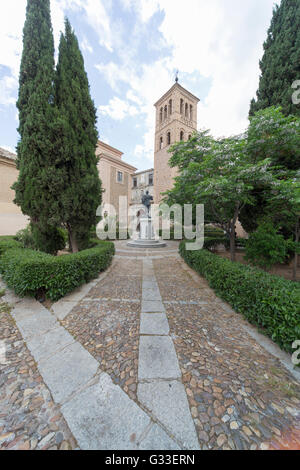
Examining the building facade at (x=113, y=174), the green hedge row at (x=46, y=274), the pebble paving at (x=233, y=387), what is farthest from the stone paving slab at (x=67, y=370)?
the building facade at (x=113, y=174)

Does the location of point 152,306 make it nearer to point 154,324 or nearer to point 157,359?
point 154,324

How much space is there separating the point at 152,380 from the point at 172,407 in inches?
11.4

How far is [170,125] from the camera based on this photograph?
1838 cm

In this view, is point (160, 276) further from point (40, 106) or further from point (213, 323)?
point (40, 106)

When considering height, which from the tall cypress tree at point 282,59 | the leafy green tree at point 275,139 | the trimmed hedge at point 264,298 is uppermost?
the tall cypress tree at point 282,59

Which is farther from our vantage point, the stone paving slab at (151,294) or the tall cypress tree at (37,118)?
the tall cypress tree at (37,118)

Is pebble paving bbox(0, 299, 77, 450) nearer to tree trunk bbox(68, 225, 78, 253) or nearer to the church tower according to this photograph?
tree trunk bbox(68, 225, 78, 253)

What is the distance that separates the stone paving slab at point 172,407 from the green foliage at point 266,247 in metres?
3.61

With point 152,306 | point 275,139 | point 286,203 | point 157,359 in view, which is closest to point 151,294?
point 152,306

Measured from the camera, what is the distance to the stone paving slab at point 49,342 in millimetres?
1849

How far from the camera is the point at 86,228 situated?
18.4 feet

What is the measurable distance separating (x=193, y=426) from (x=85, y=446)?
2.58 ft

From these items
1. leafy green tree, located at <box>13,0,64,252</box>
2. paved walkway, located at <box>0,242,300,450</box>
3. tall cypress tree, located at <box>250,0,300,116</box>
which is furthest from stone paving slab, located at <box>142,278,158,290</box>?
tall cypress tree, located at <box>250,0,300,116</box>

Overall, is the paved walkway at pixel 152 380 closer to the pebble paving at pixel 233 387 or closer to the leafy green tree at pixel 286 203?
the pebble paving at pixel 233 387
